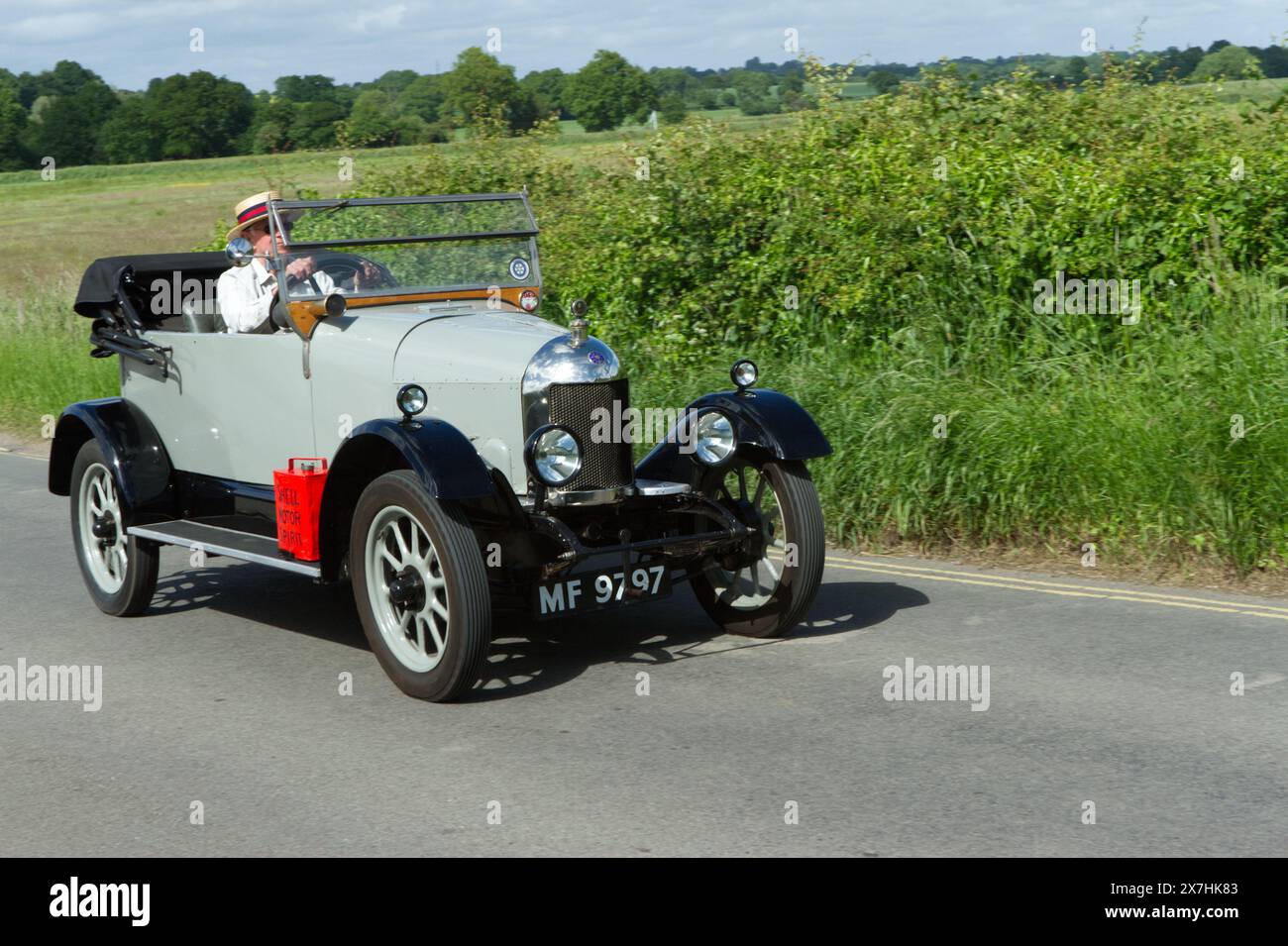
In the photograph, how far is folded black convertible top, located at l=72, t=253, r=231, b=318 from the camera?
26.6 feet

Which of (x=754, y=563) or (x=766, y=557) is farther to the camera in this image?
(x=766, y=557)

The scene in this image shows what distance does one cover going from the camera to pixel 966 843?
4.23 meters

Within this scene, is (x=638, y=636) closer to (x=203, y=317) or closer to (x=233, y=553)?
(x=233, y=553)

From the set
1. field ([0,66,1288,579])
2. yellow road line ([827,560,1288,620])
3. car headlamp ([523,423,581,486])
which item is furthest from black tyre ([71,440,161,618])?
field ([0,66,1288,579])

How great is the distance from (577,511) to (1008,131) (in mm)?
7372

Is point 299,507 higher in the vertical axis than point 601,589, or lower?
higher

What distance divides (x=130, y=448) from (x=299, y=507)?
1.65 meters

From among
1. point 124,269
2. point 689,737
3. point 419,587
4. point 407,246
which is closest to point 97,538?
point 124,269

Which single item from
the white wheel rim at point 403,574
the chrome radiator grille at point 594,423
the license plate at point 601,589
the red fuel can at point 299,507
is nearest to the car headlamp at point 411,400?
the white wheel rim at point 403,574

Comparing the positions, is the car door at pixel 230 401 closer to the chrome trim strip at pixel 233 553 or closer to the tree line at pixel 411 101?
the chrome trim strip at pixel 233 553

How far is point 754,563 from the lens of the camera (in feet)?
21.7

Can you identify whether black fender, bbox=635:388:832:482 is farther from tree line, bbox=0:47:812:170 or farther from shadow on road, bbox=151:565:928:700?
tree line, bbox=0:47:812:170

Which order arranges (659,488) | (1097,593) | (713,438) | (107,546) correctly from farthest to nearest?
(107,546) < (1097,593) < (713,438) < (659,488)

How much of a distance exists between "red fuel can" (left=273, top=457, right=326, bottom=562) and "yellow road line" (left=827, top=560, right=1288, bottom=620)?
10.2 ft
